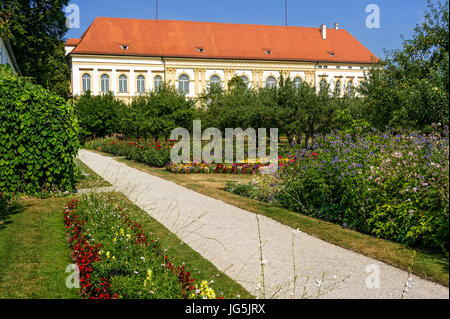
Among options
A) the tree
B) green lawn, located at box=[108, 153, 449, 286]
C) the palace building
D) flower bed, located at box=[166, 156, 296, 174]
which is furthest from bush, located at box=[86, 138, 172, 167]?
the palace building

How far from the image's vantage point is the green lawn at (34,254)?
14.9 ft

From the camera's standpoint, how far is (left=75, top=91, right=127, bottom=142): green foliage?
3628 centimetres

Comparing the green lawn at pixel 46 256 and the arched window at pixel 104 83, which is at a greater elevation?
the arched window at pixel 104 83

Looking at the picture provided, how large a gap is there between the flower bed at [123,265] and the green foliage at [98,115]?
30.3 m

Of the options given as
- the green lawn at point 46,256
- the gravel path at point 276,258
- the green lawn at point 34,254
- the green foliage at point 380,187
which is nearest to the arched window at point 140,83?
the gravel path at point 276,258

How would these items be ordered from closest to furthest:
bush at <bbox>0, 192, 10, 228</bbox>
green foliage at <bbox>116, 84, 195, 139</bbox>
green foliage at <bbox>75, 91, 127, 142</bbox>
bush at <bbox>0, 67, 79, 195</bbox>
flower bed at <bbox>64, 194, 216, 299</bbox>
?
1. flower bed at <bbox>64, 194, 216, 299</bbox>
2. bush at <bbox>0, 192, 10, 228</bbox>
3. bush at <bbox>0, 67, 79, 195</bbox>
4. green foliage at <bbox>116, 84, 195, 139</bbox>
5. green foliage at <bbox>75, 91, 127, 142</bbox>

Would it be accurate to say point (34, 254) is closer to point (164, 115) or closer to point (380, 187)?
point (380, 187)

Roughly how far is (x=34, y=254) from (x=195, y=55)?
52665 mm

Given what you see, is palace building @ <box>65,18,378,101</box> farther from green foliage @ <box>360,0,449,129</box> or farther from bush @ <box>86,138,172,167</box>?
green foliage @ <box>360,0,449,129</box>

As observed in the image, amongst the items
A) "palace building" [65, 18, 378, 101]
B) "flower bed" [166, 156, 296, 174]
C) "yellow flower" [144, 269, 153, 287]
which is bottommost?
"flower bed" [166, 156, 296, 174]

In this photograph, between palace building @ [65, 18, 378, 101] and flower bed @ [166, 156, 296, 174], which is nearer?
flower bed @ [166, 156, 296, 174]

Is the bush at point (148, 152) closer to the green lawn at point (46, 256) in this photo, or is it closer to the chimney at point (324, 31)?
the green lawn at point (46, 256)

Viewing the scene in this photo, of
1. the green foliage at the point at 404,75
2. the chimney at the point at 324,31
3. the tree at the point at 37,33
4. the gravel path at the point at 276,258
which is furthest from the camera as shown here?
the chimney at the point at 324,31

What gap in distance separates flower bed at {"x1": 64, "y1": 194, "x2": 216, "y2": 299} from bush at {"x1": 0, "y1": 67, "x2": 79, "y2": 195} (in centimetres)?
305
